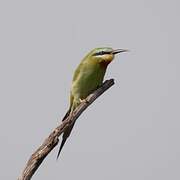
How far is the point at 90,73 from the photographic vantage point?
455 cm

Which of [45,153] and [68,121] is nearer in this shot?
[45,153]

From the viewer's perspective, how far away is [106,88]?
4.41 meters

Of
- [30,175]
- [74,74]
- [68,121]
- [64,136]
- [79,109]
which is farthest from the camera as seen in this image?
[74,74]

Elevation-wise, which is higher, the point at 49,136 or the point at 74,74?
the point at 74,74

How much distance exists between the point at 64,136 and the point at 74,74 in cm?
64

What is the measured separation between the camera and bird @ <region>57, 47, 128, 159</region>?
14.6 ft

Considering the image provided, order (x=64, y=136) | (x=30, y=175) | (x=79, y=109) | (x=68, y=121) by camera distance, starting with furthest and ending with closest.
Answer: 1. (x=64, y=136)
2. (x=79, y=109)
3. (x=68, y=121)
4. (x=30, y=175)

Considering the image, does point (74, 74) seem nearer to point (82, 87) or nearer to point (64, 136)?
point (82, 87)

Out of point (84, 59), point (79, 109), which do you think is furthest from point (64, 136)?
point (84, 59)

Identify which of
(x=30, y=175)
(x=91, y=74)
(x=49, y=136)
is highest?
(x=91, y=74)

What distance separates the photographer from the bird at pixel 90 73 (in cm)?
445

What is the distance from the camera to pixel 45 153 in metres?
3.62

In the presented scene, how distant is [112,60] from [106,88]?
0.25m

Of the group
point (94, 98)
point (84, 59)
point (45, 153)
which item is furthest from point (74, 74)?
point (45, 153)
